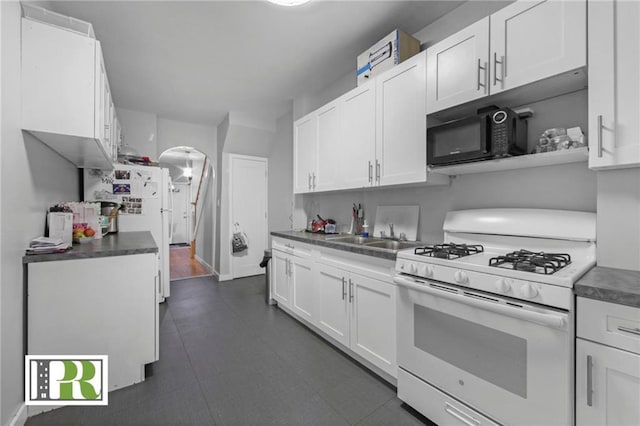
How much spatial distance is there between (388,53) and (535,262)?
1812 mm

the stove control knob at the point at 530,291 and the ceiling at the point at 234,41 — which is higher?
the ceiling at the point at 234,41

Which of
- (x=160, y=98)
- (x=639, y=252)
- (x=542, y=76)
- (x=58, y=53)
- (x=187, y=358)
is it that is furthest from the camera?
(x=160, y=98)

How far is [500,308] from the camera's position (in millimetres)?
1158

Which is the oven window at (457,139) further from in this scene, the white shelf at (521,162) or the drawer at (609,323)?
the drawer at (609,323)

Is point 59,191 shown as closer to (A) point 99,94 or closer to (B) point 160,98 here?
(A) point 99,94

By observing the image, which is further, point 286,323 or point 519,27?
point 286,323

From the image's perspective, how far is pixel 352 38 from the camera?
2402 millimetres

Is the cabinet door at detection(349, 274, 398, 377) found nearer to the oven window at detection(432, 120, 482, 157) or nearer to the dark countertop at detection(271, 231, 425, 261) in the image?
the dark countertop at detection(271, 231, 425, 261)

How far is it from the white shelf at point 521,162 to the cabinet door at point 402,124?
19 cm

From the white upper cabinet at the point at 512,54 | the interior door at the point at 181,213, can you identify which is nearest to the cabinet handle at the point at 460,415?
the white upper cabinet at the point at 512,54

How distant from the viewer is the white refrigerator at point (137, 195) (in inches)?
121

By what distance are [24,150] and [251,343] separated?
2.02m

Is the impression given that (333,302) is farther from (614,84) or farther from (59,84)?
(59,84)

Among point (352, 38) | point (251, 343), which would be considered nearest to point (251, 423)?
point (251, 343)
